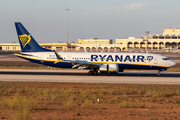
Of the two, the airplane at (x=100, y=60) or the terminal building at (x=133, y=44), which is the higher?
the terminal building at (x=133, y=44)

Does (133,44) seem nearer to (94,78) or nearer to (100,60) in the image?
(100,60)

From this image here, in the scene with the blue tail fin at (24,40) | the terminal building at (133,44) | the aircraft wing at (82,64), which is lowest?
the aircraft wing at (82,64)

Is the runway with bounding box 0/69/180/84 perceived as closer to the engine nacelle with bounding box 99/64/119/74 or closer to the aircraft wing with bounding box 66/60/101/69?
the engine nacelle with bounding box 99/64/119/74

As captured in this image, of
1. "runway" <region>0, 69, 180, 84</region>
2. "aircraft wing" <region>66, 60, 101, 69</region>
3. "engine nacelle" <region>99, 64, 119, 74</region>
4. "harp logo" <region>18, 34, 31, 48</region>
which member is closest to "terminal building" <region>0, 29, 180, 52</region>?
"harp logo" <region>18, 34, 31, 48</region>

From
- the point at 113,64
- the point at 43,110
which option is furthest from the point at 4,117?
the point at 113,64

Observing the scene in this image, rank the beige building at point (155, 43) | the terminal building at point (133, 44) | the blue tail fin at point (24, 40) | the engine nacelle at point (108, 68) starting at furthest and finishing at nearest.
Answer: the beige building at point (155, 43), the terminal building at point (133, 44), the blue tail fin at point (24, 40), the engine nacelle at point (108, 68)

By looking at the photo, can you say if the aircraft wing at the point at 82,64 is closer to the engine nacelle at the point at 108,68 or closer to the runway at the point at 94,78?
the engine nacelle at the point at 108,68

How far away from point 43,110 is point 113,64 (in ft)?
79.8

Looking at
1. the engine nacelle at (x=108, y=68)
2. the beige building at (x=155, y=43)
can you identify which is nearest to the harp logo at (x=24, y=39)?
the engine nacelle at (x=108, y=68)

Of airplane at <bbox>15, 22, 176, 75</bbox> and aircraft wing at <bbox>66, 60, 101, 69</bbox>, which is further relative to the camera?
airplane at <bbox>15, 22, 176, 75</bbox>

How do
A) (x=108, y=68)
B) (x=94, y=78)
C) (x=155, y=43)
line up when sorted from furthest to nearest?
(x=155, y=43)
(x=108, y=68)
(x=94, y=78)

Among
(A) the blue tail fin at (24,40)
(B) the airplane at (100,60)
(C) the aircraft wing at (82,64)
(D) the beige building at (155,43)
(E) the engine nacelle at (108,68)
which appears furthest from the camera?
(D) the beige building at (155,43)

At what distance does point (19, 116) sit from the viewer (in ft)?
44.0

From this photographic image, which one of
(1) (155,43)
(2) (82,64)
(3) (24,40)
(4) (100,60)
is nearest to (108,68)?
(4) (100,60)
